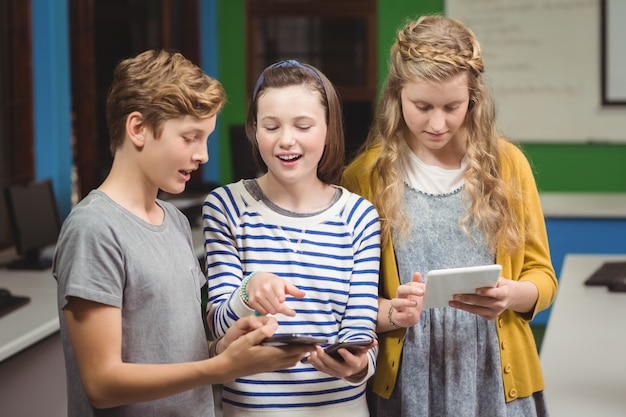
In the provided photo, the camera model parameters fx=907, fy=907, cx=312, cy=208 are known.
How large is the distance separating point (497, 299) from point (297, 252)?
0.35 m

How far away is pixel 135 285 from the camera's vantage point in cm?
128

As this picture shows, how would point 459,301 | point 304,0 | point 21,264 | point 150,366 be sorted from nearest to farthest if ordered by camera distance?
1. point 150,366
2. point 459,301
3. point 21,264
4. point 304,0

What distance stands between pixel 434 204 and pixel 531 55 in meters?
3.91

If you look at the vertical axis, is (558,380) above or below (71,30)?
below

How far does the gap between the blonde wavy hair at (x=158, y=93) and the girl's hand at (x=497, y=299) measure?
0.54 meters

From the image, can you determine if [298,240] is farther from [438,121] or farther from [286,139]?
[438,121]

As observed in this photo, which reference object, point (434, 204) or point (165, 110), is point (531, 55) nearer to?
point (434, 204)

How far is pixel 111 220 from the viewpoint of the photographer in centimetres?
127

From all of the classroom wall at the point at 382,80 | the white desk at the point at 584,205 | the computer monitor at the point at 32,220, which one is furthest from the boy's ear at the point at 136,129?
the classroom wall at the point at 382,80

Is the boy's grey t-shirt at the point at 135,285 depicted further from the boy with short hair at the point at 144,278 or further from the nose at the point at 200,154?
the nose at the point at 200,154

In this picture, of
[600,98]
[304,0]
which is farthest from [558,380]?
[304,0]

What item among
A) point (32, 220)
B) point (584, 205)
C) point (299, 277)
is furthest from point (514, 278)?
point (584, 205)

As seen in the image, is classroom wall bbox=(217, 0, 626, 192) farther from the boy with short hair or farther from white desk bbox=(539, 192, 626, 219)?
the boy with short hair

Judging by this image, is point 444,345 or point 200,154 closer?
point 200,154
